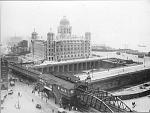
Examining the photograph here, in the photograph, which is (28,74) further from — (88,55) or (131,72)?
(88,55)

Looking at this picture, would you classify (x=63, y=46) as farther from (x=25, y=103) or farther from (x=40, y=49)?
(x=25, y=103)

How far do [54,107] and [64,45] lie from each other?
52.2 feet

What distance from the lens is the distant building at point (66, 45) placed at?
2964 centimetres

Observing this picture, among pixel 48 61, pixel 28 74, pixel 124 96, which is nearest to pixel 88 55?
pixel 48 61

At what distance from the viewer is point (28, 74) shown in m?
21.3

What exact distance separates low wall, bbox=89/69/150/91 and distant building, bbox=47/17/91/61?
32.9 feet

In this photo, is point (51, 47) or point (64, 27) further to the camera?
point (64, 27)

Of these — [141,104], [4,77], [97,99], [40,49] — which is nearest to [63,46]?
[40,49]

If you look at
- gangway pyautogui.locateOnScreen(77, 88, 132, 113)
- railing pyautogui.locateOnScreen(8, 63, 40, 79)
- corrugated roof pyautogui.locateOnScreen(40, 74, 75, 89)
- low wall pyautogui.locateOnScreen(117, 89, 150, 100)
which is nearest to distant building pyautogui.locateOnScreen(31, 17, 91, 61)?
railing pyautogui.locateOnScreen(8, 63, 40, 79)

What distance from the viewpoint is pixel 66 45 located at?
30.5 metres

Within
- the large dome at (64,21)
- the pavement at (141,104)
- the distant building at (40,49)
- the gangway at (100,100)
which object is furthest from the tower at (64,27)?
the gangway at (100,100)

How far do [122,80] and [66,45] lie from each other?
1060 cm

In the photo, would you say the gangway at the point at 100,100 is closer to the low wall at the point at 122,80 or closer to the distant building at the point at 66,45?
the low wall at the point at 122,80

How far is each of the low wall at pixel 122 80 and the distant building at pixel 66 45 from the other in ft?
32.9
